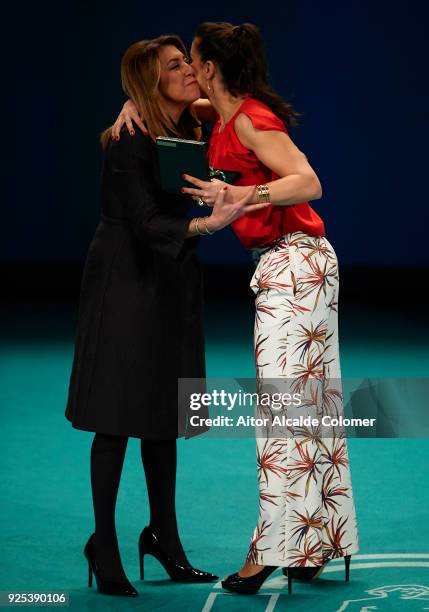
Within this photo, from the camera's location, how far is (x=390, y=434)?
583cm

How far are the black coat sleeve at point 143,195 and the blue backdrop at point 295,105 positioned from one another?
6.49 meters

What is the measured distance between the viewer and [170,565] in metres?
3.82

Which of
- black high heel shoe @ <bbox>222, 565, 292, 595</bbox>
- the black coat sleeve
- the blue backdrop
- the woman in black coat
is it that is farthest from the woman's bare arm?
the blue backdrop

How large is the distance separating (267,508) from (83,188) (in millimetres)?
6959

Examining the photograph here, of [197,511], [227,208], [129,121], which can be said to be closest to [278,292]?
[227,208]

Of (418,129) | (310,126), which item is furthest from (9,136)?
(418,129)

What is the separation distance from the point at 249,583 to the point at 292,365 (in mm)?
692

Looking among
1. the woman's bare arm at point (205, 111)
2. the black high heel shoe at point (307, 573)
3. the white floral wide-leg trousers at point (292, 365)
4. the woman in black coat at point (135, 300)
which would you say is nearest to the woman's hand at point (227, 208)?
the woman in black coat at point (135, 300)

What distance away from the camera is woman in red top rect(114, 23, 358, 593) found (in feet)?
11.7

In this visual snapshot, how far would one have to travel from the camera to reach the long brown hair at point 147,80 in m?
3.57

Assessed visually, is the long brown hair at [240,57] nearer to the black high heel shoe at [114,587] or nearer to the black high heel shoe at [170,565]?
the black high heel shoe at [170,565]

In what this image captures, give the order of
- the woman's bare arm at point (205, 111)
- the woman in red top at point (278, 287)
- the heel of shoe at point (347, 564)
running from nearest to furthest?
Result: the woman in red top at point (278, 287)
the heel of shoe at point (347, 564)
the woman's bare arm at point (205, 111)

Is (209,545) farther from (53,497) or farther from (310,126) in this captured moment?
(310,126)

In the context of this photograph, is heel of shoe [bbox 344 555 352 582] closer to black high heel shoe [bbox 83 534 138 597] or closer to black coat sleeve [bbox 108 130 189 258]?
black high heel shoe [bbox 83 534 138 597]
